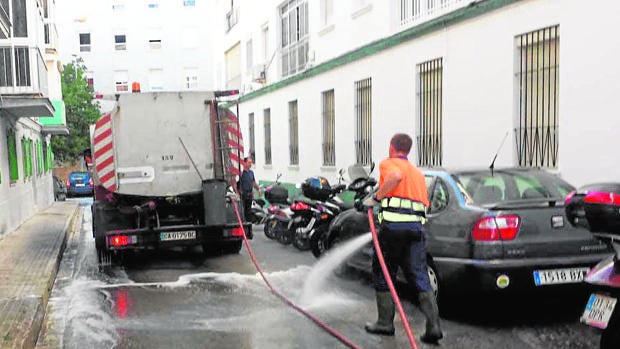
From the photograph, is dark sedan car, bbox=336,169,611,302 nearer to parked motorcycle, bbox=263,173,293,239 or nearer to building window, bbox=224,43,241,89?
parked motorcycle, bbox=263,173,293,239

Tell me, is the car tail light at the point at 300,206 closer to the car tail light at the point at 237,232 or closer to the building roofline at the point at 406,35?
the car tail light at the point at 237,232

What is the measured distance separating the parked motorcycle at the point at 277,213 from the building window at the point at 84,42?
1408 inches

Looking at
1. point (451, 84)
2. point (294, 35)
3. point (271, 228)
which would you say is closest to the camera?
point (451, 84)

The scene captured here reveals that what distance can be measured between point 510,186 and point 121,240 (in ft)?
18.8

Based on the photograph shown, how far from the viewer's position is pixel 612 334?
396 cm

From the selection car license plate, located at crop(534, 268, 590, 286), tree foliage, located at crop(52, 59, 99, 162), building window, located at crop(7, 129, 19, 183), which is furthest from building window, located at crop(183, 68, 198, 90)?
car license plate, located at crop(534, 268, 590, 286)

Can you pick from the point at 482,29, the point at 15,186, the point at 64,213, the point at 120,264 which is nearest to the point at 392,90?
the point at 482,29

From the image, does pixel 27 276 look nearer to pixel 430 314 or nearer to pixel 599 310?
pixel 430 314

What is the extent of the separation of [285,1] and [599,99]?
14.1 metres

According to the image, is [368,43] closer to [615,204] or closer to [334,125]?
[334,125]

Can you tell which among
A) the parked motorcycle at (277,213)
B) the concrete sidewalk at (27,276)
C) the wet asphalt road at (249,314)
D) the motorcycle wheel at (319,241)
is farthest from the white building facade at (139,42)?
the wet asphalt road at (249,314)

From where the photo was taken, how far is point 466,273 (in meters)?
5.78

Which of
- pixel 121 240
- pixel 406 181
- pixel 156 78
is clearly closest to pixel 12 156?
pixel 121 240

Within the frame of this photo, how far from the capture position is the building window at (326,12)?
17312 mm
